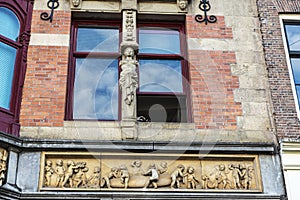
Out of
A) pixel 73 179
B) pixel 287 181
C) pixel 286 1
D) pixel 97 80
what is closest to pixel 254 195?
pixel 287 181

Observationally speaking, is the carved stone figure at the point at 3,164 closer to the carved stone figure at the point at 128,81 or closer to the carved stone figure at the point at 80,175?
the carved stone figure at the point at 80,175

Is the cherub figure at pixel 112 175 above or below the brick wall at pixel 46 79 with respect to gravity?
below

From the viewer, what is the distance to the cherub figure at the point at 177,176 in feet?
26.5

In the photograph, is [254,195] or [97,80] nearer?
[254,195]

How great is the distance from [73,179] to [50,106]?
1.49m

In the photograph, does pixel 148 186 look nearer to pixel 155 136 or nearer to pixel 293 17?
pixel 155 136

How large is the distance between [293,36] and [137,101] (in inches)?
142

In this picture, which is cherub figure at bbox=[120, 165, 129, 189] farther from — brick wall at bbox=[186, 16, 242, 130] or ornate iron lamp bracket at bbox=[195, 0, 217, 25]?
ornate iron lamp bracket at bbox=[195, 0, 217, 25]

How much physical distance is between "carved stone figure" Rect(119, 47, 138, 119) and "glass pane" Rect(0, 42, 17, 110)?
2.06 m

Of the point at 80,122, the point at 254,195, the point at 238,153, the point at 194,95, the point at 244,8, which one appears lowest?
the point at 254,195

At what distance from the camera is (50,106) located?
8648 mm

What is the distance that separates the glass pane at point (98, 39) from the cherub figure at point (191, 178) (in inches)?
118

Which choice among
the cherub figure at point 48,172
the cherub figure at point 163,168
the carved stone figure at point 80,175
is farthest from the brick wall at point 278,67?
the cherub figure at point 48,172

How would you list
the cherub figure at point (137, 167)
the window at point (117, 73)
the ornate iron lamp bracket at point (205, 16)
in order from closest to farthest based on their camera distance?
the cherub figure at point (137, 167) < the window at point (117, 73) < the ornate iron lamp bracket at point (205, 16)
